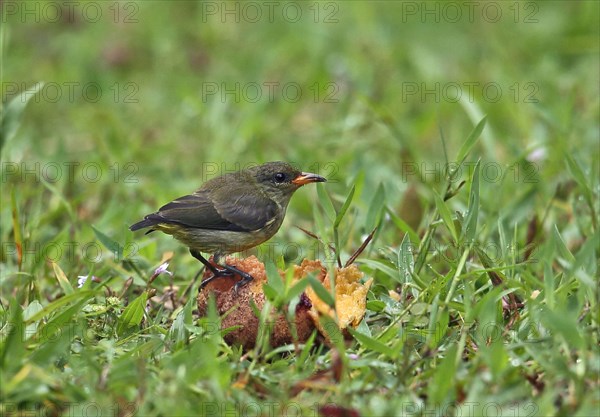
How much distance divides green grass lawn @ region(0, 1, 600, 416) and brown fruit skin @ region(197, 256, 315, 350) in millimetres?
89

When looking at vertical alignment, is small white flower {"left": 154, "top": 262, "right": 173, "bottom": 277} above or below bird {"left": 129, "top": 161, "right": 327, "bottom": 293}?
below

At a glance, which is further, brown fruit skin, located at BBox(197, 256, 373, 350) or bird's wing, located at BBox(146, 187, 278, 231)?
bird's wing, located at BBox(146, 187, 278, 231)

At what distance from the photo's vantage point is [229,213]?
15.3 ft

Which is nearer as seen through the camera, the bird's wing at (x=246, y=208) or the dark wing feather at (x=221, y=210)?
the dark wing feather at (x=221, y=210)

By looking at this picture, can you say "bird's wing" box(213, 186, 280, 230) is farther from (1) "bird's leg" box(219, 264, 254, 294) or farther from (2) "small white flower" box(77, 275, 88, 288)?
(2) "small white flower" box(77, 275, 88, 288)

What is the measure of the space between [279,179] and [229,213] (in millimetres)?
460

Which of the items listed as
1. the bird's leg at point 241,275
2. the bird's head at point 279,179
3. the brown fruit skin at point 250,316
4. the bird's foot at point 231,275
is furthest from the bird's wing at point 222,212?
the brown fruit skin at point 250,316

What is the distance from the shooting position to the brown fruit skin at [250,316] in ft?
12.2

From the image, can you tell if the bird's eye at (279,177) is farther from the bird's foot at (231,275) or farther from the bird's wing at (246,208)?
the bird's foot at (231,275)

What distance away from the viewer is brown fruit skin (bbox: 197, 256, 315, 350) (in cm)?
371

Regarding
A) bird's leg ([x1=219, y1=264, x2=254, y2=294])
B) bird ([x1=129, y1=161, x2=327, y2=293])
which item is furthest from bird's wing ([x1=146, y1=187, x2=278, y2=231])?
bird's leg ([x1=219, y1=264, x2=254, y2=294])

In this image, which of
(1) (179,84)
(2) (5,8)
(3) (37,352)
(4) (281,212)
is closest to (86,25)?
(2) (5,8)

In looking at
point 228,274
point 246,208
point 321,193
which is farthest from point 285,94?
point 228,274

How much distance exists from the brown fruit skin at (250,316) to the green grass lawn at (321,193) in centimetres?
9
